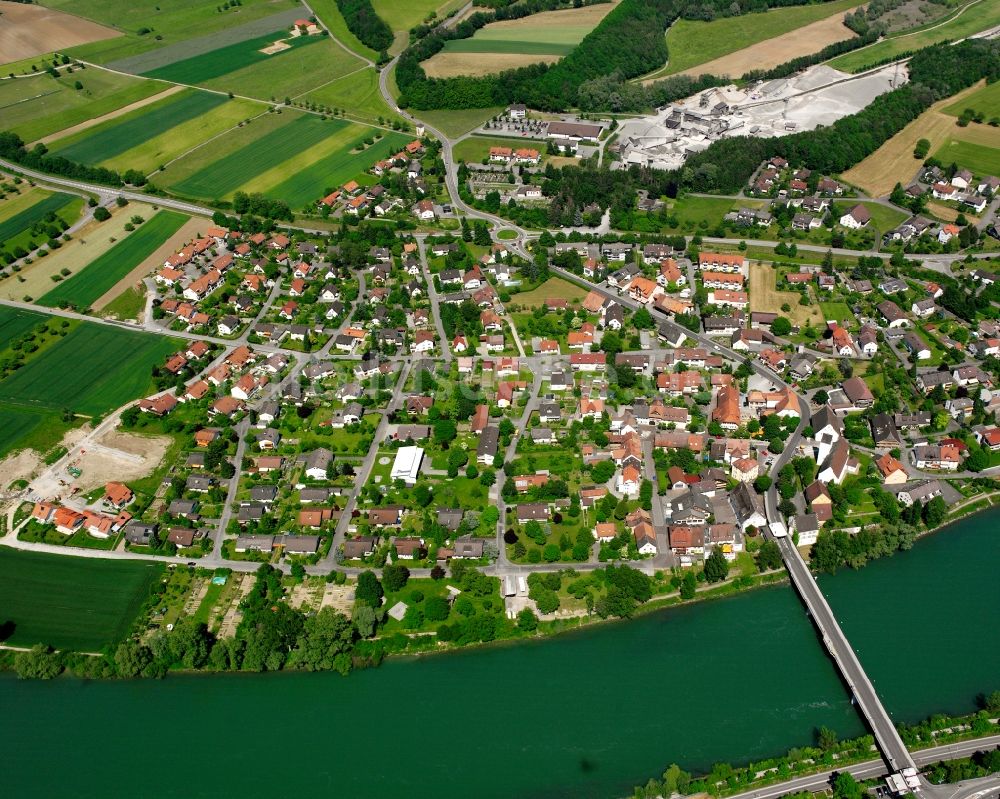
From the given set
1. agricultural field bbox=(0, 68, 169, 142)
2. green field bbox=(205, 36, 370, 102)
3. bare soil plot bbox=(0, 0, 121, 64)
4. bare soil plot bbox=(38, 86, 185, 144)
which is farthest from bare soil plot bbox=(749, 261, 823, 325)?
bare soil plot bbox=(0, 0, 121, 64)

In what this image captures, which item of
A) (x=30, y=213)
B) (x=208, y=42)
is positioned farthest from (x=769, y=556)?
(x=208, y=42)

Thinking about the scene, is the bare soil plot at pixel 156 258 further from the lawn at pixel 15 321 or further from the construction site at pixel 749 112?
the construction site at pixel 749 112

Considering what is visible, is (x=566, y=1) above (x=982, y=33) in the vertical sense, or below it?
above

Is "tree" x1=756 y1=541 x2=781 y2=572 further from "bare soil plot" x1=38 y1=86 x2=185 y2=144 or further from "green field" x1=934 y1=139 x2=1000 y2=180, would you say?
"bare soil plot" x1=38 y1=86 x2=185 y2=144

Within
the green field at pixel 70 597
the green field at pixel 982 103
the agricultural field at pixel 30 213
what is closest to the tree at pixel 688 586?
the green field at pixel 70 597

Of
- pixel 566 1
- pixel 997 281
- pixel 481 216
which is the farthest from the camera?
pixel 566 1

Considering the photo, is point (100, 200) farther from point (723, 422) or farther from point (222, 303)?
point (723, 422)

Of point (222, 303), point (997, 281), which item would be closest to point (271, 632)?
point (222, 303)
